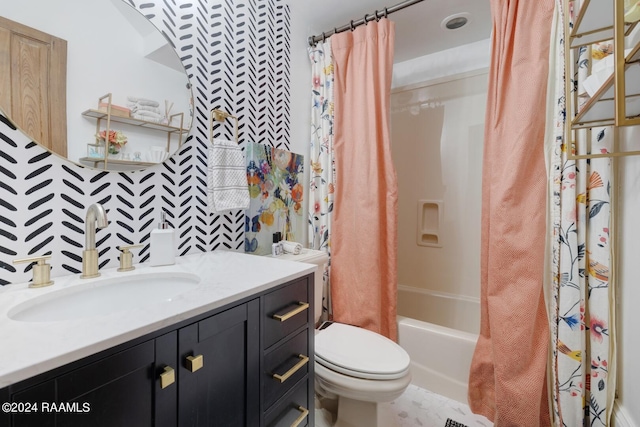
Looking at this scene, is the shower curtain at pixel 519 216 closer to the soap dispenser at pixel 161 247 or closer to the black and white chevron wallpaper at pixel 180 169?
the black and white chevron wallpaper at pixel 180 169

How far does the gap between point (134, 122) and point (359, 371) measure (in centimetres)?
129

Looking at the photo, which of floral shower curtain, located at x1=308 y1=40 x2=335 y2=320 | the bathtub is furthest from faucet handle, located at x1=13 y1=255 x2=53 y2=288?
the bathtub

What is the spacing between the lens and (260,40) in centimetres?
155

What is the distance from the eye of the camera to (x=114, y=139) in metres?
0.98

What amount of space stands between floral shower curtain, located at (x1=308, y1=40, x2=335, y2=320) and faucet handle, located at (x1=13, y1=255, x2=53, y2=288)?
4.19 ft

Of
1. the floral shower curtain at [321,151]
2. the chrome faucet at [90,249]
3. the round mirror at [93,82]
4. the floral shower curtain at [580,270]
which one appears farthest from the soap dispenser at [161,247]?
the floral shower curtain at [580,270]

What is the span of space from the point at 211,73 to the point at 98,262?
925mm

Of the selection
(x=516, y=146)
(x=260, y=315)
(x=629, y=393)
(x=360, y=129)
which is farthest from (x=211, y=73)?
(x=629, y=393)

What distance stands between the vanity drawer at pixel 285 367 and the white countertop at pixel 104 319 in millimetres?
222

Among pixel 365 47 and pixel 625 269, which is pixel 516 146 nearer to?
pixel 625 269

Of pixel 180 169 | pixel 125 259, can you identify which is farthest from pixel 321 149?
pixel 125 259

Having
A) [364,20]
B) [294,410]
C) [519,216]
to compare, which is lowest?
[294,410]

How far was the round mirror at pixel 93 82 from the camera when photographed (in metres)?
0.80

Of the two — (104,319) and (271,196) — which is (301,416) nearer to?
(104,319)
